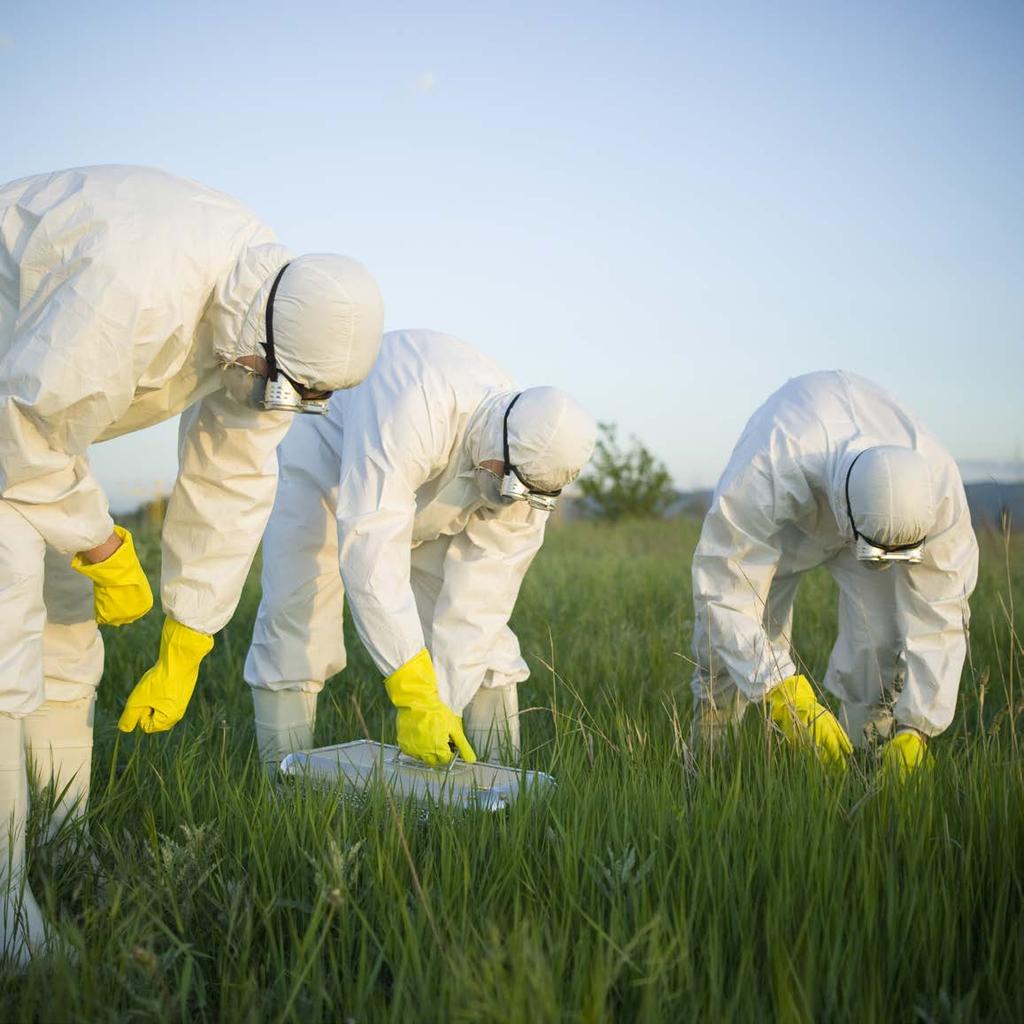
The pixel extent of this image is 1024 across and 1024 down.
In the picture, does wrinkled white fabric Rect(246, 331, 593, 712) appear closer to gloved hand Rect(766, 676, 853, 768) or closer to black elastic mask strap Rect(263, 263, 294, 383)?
black elastic mask strap Rect(263, 263, 294, 383)

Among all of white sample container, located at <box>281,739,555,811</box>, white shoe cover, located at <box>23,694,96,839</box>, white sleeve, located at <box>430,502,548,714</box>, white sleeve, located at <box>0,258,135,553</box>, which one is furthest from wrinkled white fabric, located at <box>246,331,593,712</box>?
white sleeve, located at <box>0,258,135,553</box>

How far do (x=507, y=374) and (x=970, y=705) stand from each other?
2.76 meters

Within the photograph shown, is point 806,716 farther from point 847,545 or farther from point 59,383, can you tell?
point 59,383

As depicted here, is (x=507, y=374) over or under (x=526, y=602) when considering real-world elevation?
over

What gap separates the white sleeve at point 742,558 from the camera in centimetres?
424

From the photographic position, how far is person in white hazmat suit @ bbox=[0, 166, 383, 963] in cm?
242

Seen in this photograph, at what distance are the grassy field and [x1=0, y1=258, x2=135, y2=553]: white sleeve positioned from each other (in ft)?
3.06

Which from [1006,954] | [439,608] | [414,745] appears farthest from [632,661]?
[1006,954]

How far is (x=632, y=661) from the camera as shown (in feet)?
18.5

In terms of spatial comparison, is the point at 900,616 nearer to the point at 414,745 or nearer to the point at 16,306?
the point at 414,745

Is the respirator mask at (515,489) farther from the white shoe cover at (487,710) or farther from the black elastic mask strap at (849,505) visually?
the black elastic mask strap at (849,505)

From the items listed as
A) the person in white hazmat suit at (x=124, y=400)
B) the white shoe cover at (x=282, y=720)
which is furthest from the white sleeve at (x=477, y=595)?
the person in white hazmat suit at (x=124, y=400)

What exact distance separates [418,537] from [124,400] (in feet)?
6.63

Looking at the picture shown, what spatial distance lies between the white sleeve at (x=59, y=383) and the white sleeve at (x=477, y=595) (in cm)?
201
